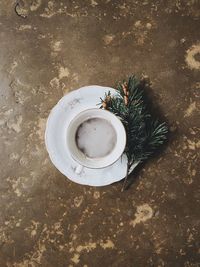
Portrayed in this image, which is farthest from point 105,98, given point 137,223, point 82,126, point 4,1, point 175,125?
point 4,1

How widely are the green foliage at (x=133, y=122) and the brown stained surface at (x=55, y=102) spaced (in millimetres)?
78

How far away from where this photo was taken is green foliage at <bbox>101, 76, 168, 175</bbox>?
0.97 m

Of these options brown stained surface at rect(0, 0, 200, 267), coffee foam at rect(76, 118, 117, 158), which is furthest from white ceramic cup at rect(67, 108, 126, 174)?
brown stained surface at rect(0, 0, 200, 267)

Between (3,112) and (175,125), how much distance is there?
0.47 meters

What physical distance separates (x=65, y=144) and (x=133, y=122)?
0.17m

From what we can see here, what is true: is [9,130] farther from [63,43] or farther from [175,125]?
[175,125]

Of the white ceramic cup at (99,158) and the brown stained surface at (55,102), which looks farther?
the brown stained surface at (55,102)

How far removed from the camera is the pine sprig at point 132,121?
97 centimetres

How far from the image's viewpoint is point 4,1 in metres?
1.16

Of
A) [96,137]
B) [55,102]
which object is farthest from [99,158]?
[55,102]

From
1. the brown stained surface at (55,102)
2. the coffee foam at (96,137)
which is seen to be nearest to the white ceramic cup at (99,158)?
the coffee foam at (96,137)

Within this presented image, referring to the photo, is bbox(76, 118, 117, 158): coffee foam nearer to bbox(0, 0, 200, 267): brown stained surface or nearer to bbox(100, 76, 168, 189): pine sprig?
bbox(100, 76, 168, 189): pine sprig

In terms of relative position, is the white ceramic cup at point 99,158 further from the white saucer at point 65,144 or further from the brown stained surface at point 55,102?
the brown stained surface at point 55,102

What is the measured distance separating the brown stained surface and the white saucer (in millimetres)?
89
